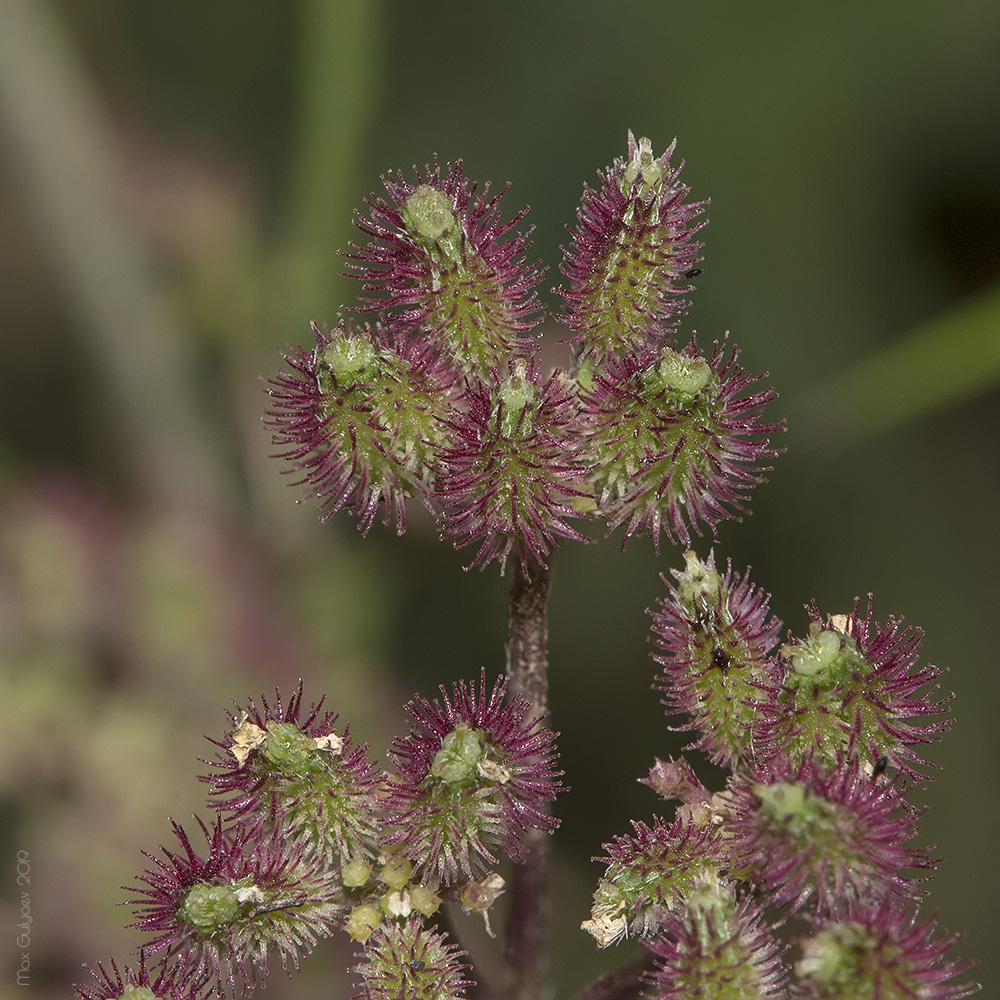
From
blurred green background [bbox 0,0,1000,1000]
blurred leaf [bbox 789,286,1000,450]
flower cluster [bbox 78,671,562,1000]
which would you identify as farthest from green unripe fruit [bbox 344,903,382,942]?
blurred leaf [bbox 789,286,1000,450]

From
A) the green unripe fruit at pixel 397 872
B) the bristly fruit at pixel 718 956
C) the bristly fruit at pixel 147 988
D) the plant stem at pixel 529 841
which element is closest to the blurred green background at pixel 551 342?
the plant stem at pixel 529 841

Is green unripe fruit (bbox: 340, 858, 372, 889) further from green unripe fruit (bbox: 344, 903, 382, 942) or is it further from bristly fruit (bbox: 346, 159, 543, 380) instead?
bristly fruit (bbox: 346, 159, 543, 380)

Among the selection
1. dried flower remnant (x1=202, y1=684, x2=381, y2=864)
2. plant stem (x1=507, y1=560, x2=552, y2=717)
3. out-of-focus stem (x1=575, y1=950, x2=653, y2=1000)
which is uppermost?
plant stem (x1=507, y1=560, x2=552, y2=717)

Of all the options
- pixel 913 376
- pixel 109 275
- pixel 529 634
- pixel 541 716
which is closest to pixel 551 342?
pixel 913 376

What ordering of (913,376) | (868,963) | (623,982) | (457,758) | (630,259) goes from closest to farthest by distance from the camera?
1. (868,963)
2. (457,758)
3. (630,259)
4. (623,982)
5. (913,376)

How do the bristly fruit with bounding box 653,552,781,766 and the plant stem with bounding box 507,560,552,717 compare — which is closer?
the bristly fruit with bounding box 653,552,781,766

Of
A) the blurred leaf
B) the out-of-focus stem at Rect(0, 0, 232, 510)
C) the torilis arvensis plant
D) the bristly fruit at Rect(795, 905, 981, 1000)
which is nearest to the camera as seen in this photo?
the bristly fruit at Rect(795, 905, 981, 1000)

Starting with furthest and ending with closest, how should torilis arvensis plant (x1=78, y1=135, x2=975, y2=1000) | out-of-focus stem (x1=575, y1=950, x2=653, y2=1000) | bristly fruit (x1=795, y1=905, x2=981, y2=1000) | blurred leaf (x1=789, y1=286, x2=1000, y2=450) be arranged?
blurred leaf (x1=789, y1=286, x2=1000, y2=450) < out-of-focus stem (x1=575, y1=950, x2=653, y2=1000) < torilis arvensis plant (x1=78, y1=135, x2=975, y2=1000) < bristly fruit (x1=795, y1=905, x2=981, y2=1000)

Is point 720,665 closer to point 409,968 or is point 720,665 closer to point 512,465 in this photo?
point 512,465
